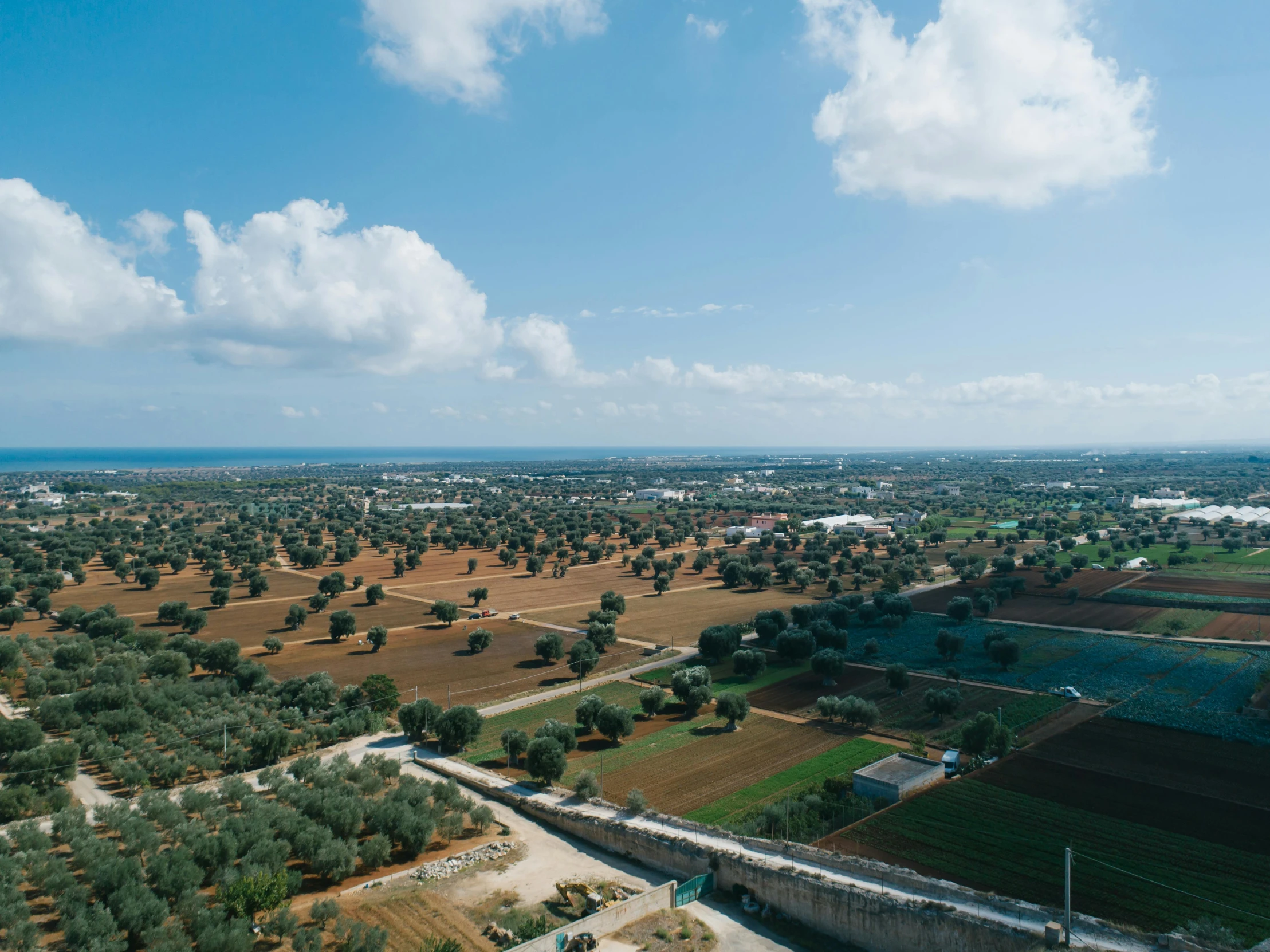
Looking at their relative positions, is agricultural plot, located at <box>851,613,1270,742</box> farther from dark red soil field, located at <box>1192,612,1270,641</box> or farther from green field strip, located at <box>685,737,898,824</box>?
green field strip, located at <box>685,737,898,824</box>

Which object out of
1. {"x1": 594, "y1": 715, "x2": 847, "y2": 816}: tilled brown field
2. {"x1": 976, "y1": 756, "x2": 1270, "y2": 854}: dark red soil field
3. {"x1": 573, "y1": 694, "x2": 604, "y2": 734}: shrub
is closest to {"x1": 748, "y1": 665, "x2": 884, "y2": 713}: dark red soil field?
{"x1": 594, "y1": 715, "x2": 847, "y2": 816}: tilled brown field

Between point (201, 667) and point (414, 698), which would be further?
point (201, 667)

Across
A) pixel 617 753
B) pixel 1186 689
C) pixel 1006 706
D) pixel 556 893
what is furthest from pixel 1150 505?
pixel 556 893

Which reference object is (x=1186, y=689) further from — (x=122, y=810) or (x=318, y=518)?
(x=318, y=518)

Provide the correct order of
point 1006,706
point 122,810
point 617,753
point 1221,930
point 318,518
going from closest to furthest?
point 1221,930 → point 122,810 → point 617,753 → point 1006,706 → point 318,518

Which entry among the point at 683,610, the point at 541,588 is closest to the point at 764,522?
the point at 541,588
